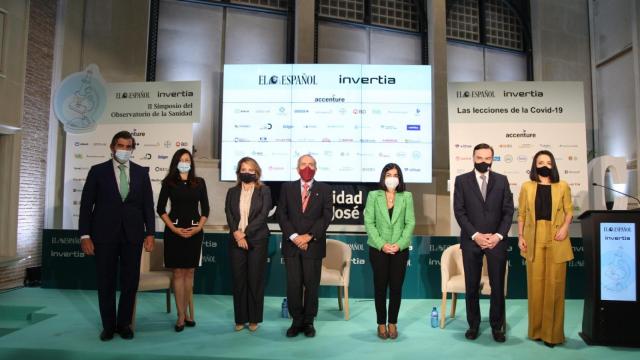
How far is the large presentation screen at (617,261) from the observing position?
3.43 meters

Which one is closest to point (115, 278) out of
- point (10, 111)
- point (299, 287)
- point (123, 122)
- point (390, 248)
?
point (299, 287)

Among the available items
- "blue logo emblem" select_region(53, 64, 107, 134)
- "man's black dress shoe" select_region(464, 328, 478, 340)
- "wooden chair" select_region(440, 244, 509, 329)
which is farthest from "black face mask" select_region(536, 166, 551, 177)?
"blue logo emblem" select_region(53, 64, 107, 134)

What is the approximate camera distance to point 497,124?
5.82 m

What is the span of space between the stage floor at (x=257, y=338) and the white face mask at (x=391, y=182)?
1.24m

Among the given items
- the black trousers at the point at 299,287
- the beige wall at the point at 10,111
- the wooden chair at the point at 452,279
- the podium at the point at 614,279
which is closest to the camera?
the podium at the point at 614,279

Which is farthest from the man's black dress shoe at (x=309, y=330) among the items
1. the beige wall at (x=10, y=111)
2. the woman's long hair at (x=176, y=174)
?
the beige wall at (x=10, y=111)

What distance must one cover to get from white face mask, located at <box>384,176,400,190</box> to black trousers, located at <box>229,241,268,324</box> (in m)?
1.15

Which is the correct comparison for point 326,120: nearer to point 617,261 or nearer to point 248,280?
point 248,280

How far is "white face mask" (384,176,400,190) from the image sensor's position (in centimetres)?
371

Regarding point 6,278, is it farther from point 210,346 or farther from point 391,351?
point 391,351

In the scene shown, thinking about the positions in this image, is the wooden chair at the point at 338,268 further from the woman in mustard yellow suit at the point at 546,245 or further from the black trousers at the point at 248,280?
the woman in mustard yellow suit at the point at 546,245

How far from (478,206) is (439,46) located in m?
→ 4.60

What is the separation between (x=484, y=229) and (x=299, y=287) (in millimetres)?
1560

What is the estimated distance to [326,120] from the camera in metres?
6.05
